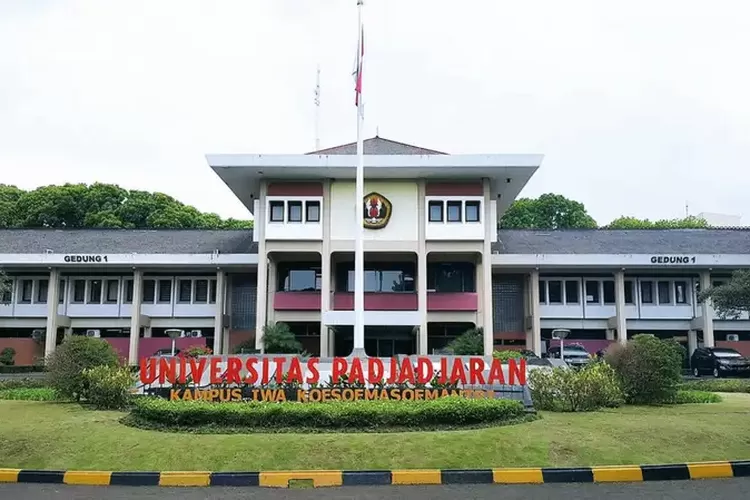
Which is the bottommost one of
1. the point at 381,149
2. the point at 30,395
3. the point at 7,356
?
the point at 30,395

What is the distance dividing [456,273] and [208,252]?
11.7 meters

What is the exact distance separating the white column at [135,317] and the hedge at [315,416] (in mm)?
21440

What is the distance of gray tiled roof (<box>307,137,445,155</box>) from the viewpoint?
95.8 feet

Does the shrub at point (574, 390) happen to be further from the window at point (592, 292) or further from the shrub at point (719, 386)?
the window at point (592, 292)

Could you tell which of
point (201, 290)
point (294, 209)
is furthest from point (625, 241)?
point (201, 290)

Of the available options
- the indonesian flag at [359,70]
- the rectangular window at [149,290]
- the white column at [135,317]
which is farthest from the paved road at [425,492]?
the rectangular window at [149,290]

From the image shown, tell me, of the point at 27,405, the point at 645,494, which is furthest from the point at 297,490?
the point at 27,405

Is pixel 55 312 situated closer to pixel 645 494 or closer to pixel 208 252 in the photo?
pixel 208 252

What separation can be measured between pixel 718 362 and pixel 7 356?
1243 inches

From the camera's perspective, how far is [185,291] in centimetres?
3503

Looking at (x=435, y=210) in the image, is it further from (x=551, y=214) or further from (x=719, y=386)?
(x=551, y=214)

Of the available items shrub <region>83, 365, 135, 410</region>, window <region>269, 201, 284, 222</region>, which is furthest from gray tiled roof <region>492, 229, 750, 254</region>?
shrub <region>83, 365, 135, 410</region>

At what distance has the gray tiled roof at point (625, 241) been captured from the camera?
3428cm

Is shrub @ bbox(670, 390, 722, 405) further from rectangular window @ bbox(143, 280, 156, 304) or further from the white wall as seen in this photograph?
rectangular window @ bbox(143, 280, 156, 304)
